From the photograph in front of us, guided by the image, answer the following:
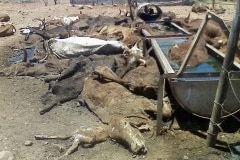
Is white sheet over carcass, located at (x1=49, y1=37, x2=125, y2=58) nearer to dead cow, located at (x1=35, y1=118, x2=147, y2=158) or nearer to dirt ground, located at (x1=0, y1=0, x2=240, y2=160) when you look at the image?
dirt ground, located at (x1=0, y1=0, x2=240, y2=160)

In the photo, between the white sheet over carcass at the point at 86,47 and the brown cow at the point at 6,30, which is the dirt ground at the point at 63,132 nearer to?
the white sheet over carcass at the point at 86,47

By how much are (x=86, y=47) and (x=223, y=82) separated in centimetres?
497

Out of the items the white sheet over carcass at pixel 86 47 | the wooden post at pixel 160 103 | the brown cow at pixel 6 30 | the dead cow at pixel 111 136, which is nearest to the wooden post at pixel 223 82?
the wooden post at pixel 160 103

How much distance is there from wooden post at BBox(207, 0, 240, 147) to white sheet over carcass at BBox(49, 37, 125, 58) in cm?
439

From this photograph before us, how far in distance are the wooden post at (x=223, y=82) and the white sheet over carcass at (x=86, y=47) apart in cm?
439

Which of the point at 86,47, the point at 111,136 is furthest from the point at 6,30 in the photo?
the point at 111,136

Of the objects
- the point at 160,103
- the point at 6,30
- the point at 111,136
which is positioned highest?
the point at 160,103

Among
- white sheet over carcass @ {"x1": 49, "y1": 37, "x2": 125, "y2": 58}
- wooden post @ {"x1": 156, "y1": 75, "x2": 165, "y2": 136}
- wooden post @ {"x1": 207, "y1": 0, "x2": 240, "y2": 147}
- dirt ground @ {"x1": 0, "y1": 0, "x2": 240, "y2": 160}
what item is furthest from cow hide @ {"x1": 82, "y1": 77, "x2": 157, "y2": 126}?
white sheet over carcass @ {"x1": 49, "y1": 37, "x2": 125, "y2": 58}

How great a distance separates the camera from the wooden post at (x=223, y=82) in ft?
14.6

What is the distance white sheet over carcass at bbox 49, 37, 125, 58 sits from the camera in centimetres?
893

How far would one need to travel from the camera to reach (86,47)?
9039 millimetres

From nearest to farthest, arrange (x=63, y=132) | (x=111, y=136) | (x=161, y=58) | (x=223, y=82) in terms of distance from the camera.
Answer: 1. (x=223, y=82)
2. (x=111, y=136)
3. (x=63, y=132)
4. (x=161, y=58)

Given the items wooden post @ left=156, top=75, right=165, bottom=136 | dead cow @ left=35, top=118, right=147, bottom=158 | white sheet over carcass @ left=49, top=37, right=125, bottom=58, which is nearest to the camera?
dead cow @ left=35, top=118, right=147, bottom=158

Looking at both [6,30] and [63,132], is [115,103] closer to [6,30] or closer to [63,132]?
[63,132]
